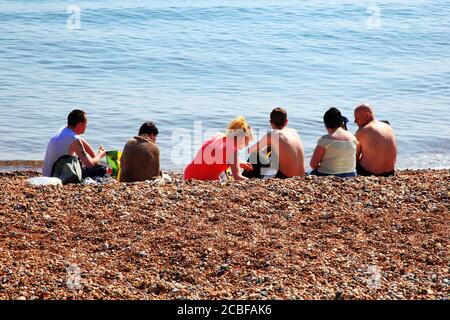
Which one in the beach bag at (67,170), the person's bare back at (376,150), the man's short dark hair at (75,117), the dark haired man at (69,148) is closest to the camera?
the beach bag at (67,170)

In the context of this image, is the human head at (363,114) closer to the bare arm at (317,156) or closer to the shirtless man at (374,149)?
the shirtless man at (374,149)

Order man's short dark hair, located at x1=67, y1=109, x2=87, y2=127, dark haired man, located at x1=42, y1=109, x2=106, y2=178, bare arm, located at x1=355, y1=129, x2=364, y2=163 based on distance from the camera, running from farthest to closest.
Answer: bare arm, located at x1=355, y1=129, x2=364, y2=163
man's short dark hair, located at x1=67, y1=109, x2=87, y2=127
dark haired man, located at x1=42, y1=109, x2=106, y2=178

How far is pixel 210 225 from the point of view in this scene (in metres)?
6.73

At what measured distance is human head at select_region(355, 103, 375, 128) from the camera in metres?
9.57

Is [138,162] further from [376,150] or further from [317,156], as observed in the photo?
[376,150]

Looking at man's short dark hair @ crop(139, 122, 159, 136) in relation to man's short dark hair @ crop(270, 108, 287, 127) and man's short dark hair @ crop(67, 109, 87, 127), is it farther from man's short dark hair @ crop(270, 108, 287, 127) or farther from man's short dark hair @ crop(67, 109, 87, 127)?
man's short dark hair @ crop(270, 108, 287, 127)

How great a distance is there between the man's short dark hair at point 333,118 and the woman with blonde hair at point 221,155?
2.93 ft

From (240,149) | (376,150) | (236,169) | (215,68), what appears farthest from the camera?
(215,68)

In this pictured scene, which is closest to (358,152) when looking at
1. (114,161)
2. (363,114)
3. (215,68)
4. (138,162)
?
(363,114)

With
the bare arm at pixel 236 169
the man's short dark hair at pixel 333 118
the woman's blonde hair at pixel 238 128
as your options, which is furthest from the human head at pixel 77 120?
the man's short dark hair at pixel 333 118

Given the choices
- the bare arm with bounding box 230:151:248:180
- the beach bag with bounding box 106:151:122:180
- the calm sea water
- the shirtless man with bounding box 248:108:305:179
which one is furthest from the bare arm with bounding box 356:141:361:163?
the calm sea water

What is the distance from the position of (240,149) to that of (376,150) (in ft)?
5.32

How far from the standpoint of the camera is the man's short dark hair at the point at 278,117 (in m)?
9.26

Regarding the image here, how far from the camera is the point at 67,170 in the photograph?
876 centimetres
